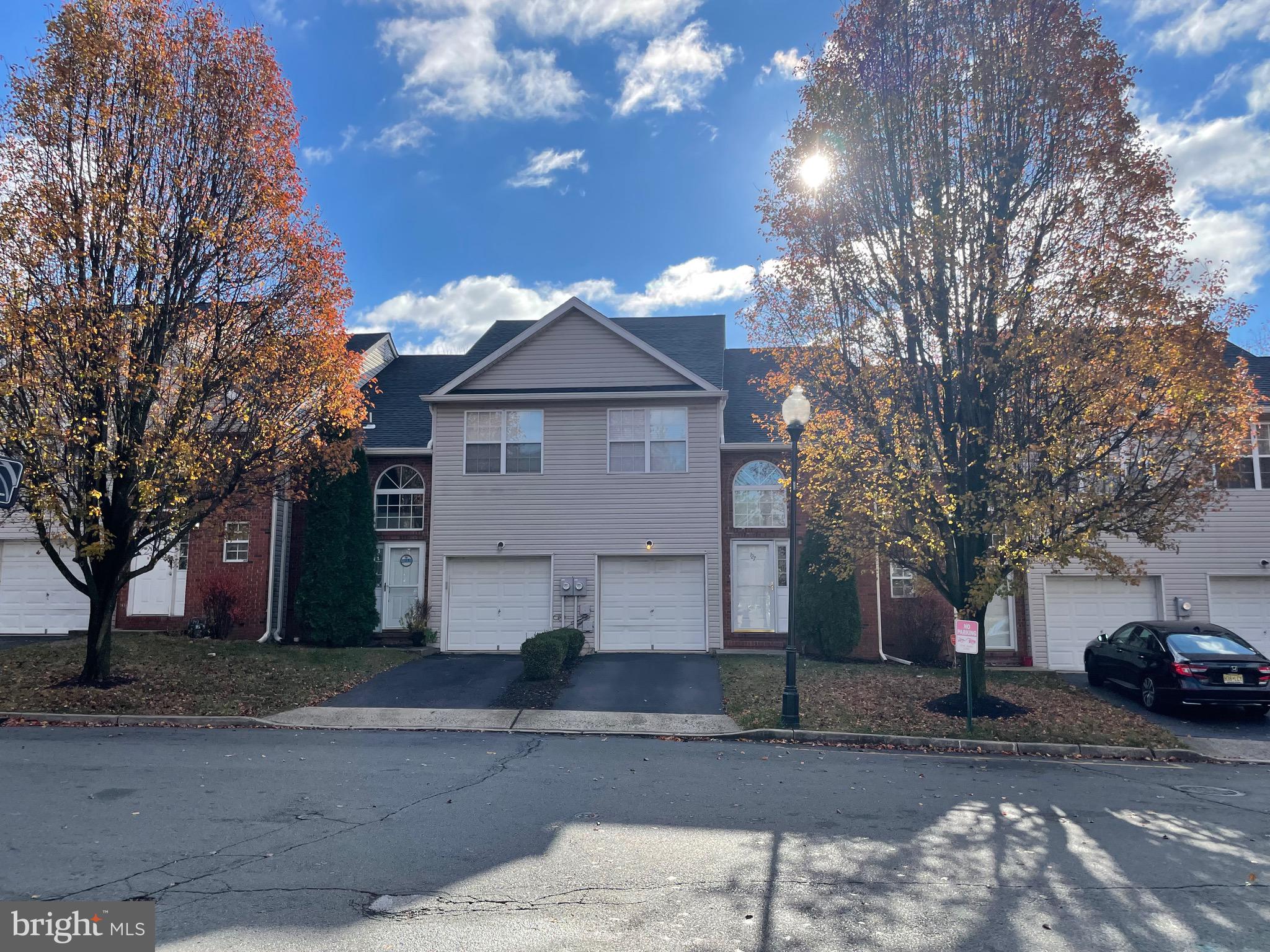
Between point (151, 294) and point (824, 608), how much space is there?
45.5 ft

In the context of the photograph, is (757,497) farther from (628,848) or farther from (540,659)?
(628,848)

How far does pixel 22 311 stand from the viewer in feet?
35.5

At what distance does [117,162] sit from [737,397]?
45.2ft

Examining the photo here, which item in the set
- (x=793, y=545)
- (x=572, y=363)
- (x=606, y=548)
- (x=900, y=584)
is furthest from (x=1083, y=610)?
(x=572, y=363)

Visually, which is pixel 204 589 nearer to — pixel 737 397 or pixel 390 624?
pixel 390 624

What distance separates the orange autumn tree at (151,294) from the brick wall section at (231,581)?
536 cm

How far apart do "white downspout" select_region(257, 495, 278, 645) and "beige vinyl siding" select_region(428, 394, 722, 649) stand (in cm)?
371

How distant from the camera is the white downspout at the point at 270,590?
58.7 feet

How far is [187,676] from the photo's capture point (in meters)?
13.2

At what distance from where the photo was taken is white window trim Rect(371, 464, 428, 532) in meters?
18.8

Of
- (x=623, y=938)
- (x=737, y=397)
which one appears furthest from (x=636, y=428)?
(x=623, y=938)

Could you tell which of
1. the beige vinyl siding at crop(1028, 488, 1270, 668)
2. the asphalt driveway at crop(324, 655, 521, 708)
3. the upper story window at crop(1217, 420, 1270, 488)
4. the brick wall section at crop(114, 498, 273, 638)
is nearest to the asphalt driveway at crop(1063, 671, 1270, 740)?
the beige vinyl siding at crop(1028, 488, 1270, 668)

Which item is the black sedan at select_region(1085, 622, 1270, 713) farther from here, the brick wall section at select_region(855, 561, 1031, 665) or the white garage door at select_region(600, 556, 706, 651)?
the white garage door at select_region(600, 556, 706, 651)

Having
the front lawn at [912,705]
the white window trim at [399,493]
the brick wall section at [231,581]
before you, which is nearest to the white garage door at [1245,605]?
the front lawn at [912,705]
